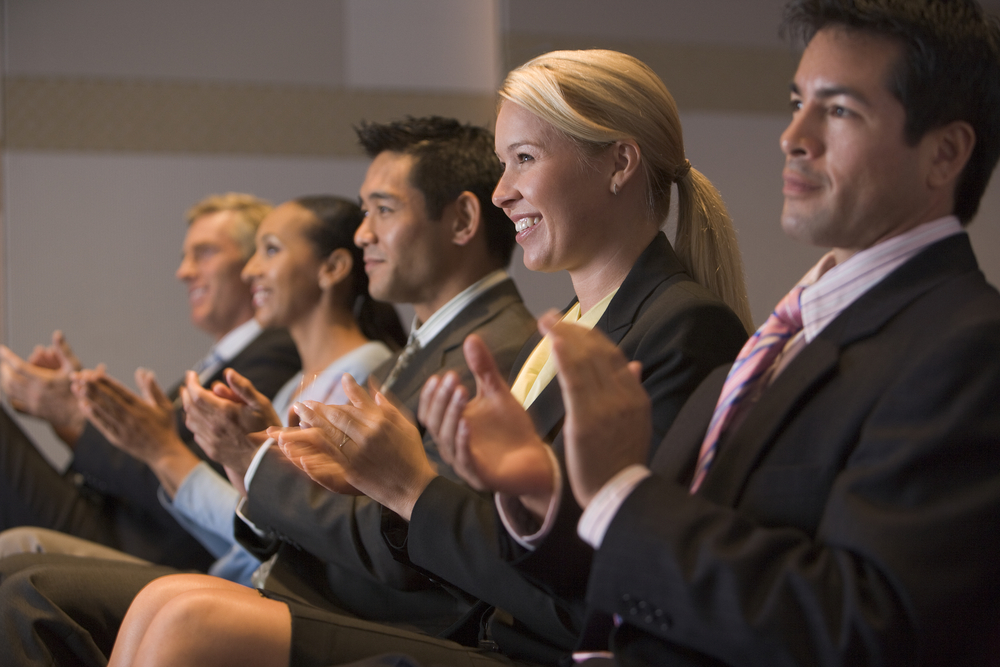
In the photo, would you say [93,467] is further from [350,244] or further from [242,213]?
[242,213]

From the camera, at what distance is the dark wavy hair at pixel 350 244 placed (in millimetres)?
2885

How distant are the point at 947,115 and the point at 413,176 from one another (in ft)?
4.90

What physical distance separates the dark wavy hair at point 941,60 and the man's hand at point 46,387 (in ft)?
9.20

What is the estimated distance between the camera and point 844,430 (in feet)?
3.25

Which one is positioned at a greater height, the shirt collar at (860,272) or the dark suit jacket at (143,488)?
the shirt collar at (860,272)

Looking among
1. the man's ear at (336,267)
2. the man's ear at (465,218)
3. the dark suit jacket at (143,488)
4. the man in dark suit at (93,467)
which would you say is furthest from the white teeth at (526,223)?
the dark suit jacket at (143,488)

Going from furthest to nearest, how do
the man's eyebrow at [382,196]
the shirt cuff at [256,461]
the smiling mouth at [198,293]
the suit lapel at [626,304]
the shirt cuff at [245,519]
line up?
the smiling mouth at [198,293] < the man's eyebrow at [382,196] < the shirt cuff at [245,519] < the shirt cuff at [256,461] < the suit lapel at [626,304]

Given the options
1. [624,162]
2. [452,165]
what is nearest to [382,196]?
[452,165]

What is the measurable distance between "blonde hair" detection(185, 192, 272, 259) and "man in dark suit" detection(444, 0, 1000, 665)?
→ 280 centimetres

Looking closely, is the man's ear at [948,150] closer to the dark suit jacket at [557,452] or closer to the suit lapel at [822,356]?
the suit lapel at [822,356]

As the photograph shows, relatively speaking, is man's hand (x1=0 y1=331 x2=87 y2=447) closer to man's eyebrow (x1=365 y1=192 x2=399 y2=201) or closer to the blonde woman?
man's eyebrow (x1=365 y1=192 x2=399 y2=201)

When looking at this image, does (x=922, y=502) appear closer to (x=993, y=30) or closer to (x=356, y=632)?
(x=993, y=30)

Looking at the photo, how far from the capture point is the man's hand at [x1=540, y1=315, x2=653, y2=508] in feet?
3.27

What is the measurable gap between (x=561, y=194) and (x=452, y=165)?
0.72 m
